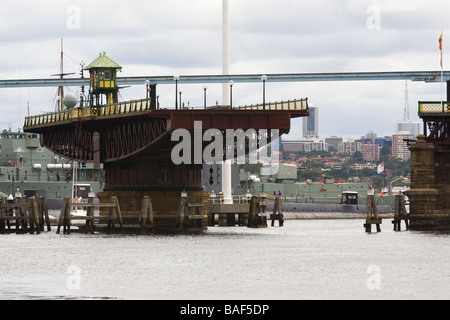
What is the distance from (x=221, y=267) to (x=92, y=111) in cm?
3686

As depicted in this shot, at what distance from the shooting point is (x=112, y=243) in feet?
273

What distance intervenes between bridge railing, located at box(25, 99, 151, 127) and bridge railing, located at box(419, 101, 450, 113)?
26379 millimetres

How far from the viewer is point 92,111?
323 ft

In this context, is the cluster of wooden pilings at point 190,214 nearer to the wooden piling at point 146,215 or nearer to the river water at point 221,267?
the river water at point 221,267

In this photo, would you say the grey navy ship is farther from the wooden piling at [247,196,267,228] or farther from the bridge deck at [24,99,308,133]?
the bridge deck at [24,99,308,133]

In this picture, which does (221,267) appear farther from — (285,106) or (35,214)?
(35,214)

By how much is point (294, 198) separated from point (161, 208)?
9052cm

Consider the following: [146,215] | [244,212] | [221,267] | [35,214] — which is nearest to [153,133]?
[146,215]

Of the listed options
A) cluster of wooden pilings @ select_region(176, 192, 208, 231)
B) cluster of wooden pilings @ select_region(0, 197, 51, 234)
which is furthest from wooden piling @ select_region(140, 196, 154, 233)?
cluster of wooden pilings @ select_region(0, 197, 51, 234)

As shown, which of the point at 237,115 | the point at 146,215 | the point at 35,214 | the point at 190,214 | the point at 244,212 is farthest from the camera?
the point at 244,212

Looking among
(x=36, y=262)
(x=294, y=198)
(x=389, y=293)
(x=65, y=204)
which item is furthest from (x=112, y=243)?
(x=294, y=198)

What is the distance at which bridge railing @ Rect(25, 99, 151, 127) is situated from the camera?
300ft

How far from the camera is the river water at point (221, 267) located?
5309cm
